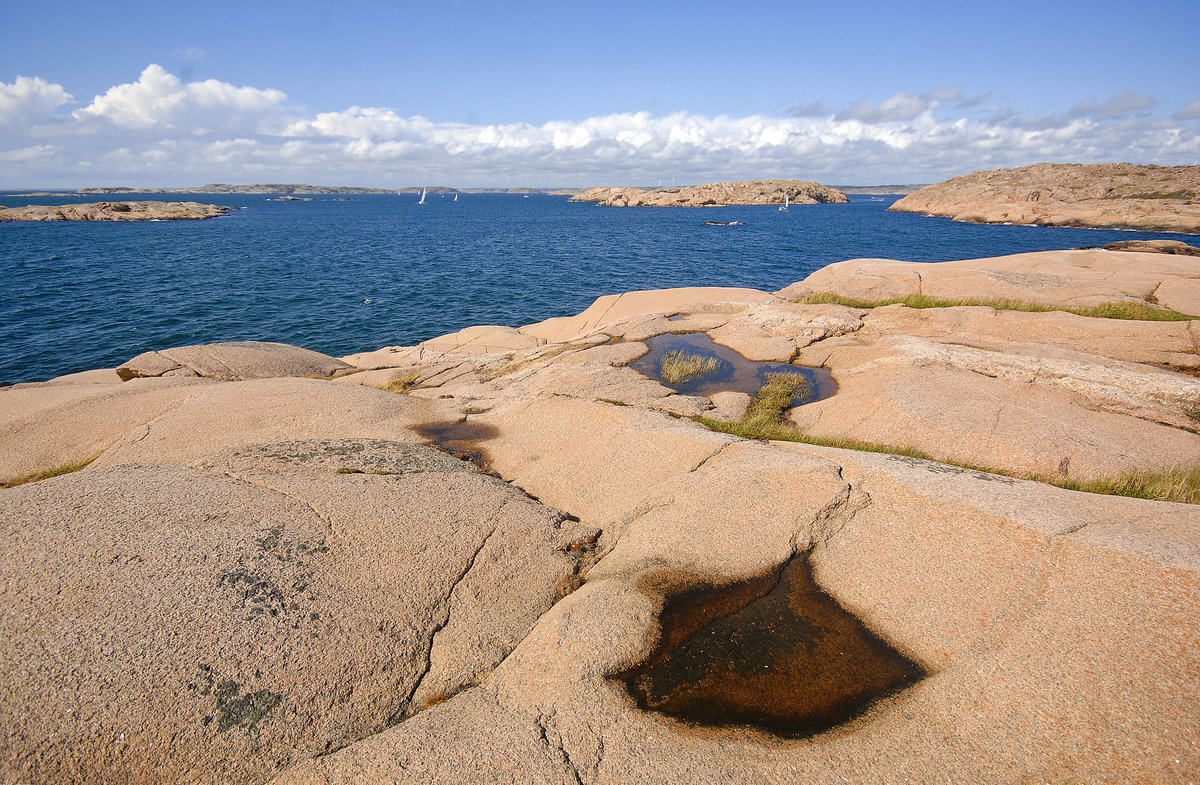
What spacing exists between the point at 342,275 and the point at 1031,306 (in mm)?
45048

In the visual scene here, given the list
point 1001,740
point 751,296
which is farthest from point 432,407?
point 751,296

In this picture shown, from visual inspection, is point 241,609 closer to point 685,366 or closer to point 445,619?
point 445,619

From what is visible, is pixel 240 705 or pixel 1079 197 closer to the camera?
pixel 240 705

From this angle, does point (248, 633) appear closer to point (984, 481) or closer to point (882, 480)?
point (882, 480)

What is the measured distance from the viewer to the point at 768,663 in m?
5.24

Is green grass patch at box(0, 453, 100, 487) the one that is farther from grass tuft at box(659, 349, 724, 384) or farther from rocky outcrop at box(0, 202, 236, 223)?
rocky outcrop at box(0, 202, 236, 223)

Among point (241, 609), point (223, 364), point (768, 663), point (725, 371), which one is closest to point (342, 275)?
point (223, 364)

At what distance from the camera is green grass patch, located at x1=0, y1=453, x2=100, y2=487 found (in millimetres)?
9125

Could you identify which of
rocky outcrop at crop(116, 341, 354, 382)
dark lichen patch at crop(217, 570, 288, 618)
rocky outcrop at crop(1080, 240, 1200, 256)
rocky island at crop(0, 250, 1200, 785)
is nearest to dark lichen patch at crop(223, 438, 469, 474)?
rocky island at crop(0, 250, 1200, 785)

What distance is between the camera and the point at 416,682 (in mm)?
4820

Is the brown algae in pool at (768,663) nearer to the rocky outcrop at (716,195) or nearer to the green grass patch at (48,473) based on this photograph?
the green grass patch at (48,473)

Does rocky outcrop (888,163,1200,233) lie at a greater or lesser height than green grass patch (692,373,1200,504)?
greater

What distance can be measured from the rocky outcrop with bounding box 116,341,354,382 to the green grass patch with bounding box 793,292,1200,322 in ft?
62.1

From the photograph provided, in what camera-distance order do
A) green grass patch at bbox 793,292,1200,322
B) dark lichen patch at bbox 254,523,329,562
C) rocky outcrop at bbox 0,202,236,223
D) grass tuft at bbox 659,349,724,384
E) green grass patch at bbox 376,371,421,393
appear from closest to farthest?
dark lichen patch at bbox 254,523,329,562, grass tuft at bbox 659,349,724,384, green grass patch at bbox 376,371,421,393, green grass patch at bbox 793,292,1200,322, rocky outcrop at bbox 0,202,236,223
